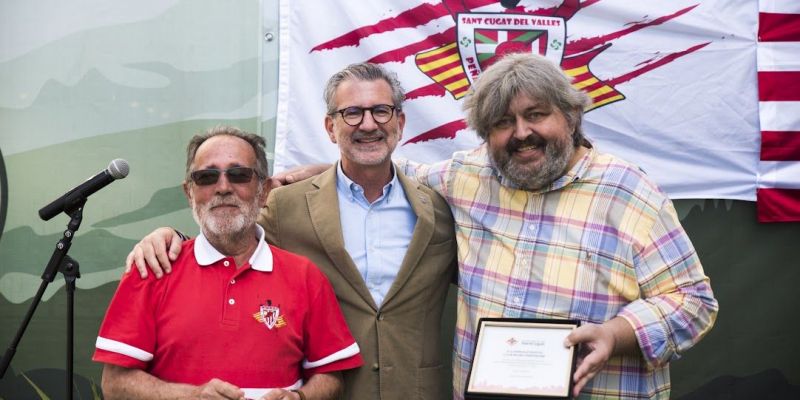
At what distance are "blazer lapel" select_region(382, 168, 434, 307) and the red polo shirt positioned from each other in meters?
0.37

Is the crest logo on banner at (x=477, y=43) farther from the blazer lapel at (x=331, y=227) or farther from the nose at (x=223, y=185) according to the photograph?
the nose at (x=223, y=185)

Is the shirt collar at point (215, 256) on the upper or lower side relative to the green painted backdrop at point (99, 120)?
lower

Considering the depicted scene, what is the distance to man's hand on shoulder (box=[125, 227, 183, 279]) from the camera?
7.88 feet

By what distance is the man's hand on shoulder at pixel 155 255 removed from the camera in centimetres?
240

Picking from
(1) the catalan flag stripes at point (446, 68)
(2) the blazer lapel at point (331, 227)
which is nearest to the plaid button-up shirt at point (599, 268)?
(2) the blazer lapel at point (331, 227)

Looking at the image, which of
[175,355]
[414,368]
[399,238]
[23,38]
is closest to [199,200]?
[175,355]

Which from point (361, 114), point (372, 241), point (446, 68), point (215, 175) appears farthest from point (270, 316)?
point (446, 68)

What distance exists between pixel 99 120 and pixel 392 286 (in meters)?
2.25

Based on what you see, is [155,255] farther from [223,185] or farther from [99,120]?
[99,120]

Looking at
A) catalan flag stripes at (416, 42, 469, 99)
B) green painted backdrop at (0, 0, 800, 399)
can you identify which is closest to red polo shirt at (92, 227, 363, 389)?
green painted backdrop at (0, 0, 800, 399)

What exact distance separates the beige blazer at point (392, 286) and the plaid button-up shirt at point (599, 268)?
15cm

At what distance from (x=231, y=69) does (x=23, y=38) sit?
114 centimetres

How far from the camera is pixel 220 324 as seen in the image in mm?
2355

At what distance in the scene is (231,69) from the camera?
13.8 ft
